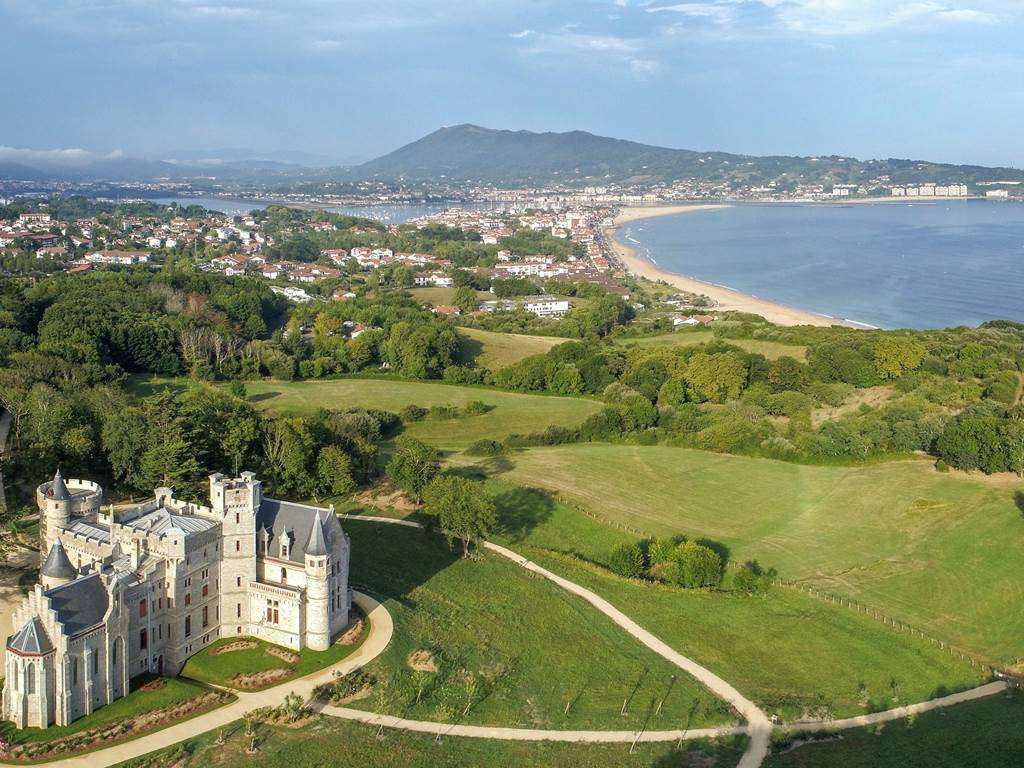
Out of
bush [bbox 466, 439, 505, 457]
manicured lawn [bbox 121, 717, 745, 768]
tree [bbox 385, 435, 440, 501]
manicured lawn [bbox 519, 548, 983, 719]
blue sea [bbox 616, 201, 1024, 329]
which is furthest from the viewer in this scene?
blue sea [bbox 616, 201, 1024, 329]

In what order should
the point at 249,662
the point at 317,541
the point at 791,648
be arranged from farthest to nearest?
the point at 791,648 → the point at 317,541 → the point at 249,662

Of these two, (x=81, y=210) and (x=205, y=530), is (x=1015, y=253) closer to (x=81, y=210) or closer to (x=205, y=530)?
(x=205, y=530)

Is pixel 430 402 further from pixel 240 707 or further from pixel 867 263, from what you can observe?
pixel 867 263

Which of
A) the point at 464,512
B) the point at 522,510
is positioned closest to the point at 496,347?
the point at 522,510

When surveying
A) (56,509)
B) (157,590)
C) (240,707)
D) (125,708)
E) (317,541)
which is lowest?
(240,707)

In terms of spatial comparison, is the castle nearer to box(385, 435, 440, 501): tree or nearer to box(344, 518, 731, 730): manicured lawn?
box(344, 518, 731, 730): manicured lawn

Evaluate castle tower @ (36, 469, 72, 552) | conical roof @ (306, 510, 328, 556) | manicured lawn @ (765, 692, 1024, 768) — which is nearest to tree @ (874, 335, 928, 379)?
manicured lawn @ (765, 692, 1024, 768)
